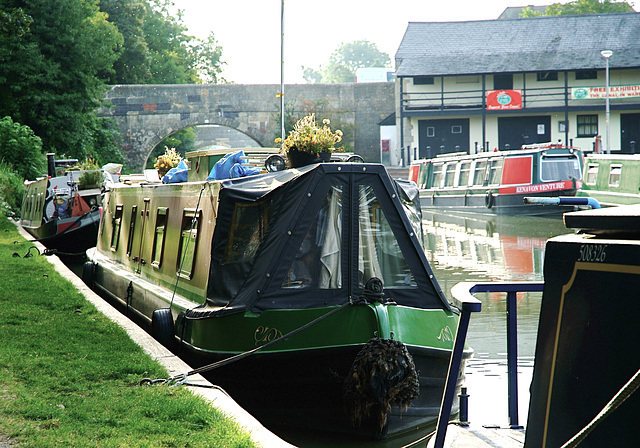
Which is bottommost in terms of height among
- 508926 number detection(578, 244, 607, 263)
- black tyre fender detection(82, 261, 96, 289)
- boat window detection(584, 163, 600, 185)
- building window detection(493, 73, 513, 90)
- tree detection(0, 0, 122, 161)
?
black tyre fender detection(82, 261, 96, 289)

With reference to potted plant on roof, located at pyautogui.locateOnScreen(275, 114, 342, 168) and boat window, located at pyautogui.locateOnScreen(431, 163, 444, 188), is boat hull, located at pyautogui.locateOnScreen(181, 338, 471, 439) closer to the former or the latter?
potted plant on roof, located at pyautogui.locateOnScreen(275, 114, 342, 168)

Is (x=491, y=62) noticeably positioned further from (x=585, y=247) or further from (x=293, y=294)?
(x=585, y=247)

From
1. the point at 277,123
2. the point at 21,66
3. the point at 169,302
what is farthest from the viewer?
the point at 277,123

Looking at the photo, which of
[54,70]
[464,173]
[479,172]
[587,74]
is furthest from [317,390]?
[587,74]

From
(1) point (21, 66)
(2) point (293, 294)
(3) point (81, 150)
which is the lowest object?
(2) point (293, 294)

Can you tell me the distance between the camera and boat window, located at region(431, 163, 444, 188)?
31781 mm

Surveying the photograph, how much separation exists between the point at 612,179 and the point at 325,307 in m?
19.3

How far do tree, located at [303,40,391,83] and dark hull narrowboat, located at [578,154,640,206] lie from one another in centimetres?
9665

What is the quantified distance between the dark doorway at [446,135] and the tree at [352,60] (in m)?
77.5

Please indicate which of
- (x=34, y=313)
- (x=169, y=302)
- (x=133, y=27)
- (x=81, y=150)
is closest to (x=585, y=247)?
(x=169, y=302)

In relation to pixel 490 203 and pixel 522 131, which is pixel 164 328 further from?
pixel 522 131

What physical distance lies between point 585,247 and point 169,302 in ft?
18.9

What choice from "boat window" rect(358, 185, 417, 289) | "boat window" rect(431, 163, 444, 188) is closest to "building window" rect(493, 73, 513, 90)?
"boat window" rect(431, 163, 444, 188)

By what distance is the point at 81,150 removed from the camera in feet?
101
